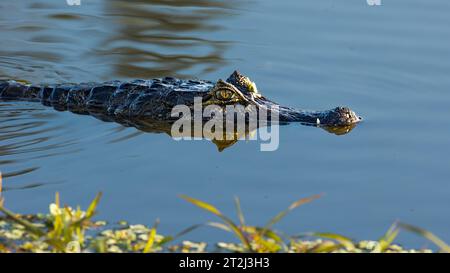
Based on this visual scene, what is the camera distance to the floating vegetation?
5.50 metres

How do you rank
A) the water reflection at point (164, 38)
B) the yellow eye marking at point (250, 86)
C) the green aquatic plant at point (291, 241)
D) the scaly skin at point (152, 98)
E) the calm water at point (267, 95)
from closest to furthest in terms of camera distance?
1. the green aquatic plant at point (291, 241)
2. the calm water at point (267, 95)
3. the scaly skin at point (152, 98)
4. the yellow eye marking at point (250, 86)
5. the water reflection at point (164, 38)

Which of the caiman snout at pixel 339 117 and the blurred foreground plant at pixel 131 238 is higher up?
the caiman snout at pixel 339 117

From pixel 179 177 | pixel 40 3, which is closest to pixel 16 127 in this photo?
pixel 179 177

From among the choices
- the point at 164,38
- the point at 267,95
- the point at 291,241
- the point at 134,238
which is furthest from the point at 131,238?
the point at 164,38

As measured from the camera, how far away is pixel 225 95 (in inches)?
356

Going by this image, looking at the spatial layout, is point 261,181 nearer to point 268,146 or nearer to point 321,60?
point 268,146

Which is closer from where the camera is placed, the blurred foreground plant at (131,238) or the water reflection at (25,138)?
A: the blurred foreground plant at (131,238)

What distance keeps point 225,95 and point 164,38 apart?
2.86 m

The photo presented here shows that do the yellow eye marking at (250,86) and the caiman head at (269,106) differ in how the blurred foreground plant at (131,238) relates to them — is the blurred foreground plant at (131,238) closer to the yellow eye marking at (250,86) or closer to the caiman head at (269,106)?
the caiman head at (269,106)

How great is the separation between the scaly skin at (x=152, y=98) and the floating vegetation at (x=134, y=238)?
2.78m

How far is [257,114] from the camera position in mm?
9156

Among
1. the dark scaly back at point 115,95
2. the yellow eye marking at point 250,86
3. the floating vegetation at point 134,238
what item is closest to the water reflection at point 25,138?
the dark scaly back at point 115,95

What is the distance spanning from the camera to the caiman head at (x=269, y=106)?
887cm

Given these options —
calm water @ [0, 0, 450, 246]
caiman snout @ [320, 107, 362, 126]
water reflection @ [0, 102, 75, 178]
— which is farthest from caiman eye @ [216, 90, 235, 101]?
water reflection @ [0, 102, 75, 178]
